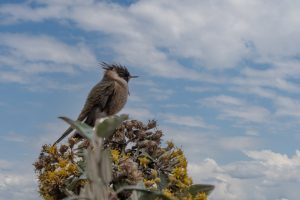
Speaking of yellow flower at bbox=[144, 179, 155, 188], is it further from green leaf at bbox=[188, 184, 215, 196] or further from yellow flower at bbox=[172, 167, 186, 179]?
green leaf at bbox=[188, 184, 215, 196]

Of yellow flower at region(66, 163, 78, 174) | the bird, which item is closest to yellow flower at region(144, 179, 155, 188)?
yellow flower at region(66, 163, 78, 174)

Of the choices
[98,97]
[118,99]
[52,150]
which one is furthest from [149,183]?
[118,99]

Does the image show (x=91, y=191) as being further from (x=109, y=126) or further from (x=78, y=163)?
(x=78, y=163)

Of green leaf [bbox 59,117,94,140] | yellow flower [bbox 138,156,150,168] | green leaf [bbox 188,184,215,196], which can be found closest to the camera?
green leaf [bbox 59,117,94,140]

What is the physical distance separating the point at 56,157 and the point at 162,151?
953 mm

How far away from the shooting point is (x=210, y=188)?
Result: 348 cm

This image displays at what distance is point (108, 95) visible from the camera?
870 centimetres

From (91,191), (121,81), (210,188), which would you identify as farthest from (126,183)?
(121,81)

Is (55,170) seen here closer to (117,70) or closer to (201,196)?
(201,196)

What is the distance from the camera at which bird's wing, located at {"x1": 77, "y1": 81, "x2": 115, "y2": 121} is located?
27.7 feet

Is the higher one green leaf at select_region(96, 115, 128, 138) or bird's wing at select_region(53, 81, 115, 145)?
bird's wing at select_region(53, 81, 115, 145)

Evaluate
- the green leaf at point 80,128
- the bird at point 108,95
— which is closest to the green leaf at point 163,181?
the green leaf at point 80,128

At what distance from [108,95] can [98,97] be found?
0.73 ft

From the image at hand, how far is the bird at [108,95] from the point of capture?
27.7 feet
